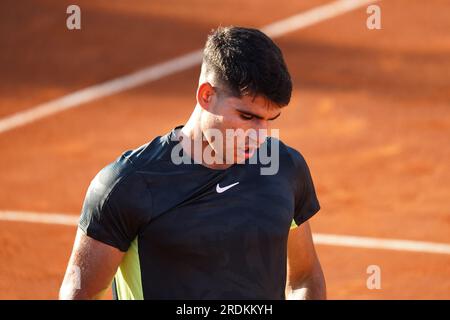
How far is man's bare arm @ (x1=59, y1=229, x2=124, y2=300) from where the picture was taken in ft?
14.0

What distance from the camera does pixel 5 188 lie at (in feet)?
34.2

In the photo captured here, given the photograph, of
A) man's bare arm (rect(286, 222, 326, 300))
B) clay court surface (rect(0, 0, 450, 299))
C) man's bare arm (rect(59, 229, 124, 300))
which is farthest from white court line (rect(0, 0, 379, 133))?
man's bare arm (rect(59, 229, 124, 300))

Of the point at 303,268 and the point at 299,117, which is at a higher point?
the point at 299,117

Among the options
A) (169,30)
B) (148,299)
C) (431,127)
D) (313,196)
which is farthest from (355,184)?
(148,299)

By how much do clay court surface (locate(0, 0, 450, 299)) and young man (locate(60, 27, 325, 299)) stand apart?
4.35 meters

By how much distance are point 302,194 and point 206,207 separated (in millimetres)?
581

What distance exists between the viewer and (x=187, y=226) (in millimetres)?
4297

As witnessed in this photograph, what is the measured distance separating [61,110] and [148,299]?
821 cm

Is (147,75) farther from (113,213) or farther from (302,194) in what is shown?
(113,213)

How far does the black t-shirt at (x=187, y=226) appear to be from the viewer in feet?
14.0

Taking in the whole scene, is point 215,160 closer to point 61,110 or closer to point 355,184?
point 355,184

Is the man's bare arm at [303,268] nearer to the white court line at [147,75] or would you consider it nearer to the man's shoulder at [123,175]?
the man's shoulder at [123,175]

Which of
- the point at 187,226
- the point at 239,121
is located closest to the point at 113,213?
the point at 187,226

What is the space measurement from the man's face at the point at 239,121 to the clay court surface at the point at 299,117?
4495 millimetres
